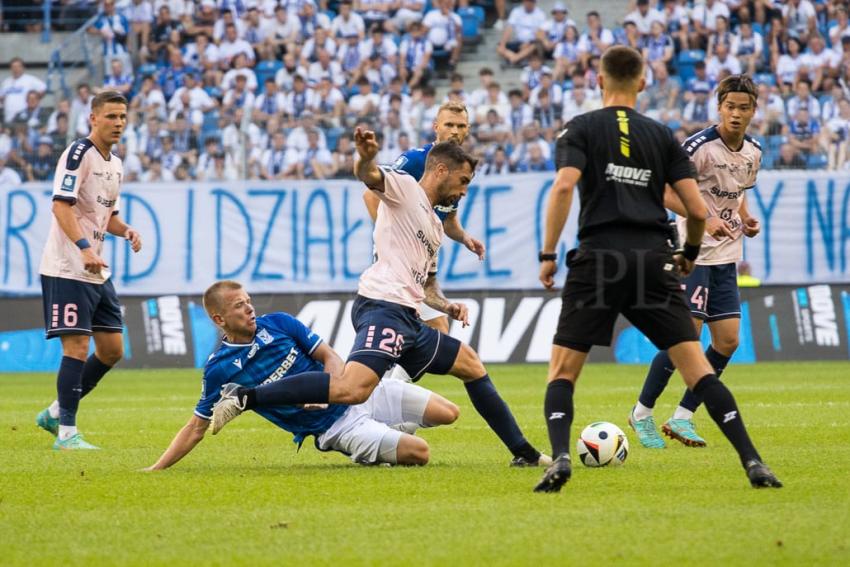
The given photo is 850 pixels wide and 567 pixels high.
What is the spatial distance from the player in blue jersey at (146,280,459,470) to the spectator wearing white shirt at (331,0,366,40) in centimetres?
1792

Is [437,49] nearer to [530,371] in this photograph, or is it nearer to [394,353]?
[530,371]

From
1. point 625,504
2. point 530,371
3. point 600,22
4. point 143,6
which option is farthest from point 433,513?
point 143,6

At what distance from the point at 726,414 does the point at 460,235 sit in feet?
11.1

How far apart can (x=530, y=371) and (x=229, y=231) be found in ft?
19.3

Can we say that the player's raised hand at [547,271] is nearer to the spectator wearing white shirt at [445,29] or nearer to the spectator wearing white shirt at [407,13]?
the spectator wearing white shirt at [445,29]

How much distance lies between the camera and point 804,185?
2083 cm

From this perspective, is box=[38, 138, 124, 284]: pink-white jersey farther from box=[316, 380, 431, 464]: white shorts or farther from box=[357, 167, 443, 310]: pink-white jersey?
box=[357, 167, 443, 310]: pink-white jersey

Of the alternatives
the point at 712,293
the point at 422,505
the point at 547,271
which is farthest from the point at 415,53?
the point at 422,505

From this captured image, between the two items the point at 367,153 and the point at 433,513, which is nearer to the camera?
the point at 433,513

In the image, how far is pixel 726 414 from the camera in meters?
6.97

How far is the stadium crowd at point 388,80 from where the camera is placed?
21.7 meters

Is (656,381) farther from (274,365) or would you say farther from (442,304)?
(274,365)

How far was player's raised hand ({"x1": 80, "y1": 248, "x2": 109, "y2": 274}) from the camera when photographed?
9857mm

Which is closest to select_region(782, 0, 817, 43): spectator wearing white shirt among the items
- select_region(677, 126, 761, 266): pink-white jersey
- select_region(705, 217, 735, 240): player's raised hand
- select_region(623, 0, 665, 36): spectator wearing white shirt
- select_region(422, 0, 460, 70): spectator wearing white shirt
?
select_region(623, 0, 665, 36): spectator wearing white shirt
